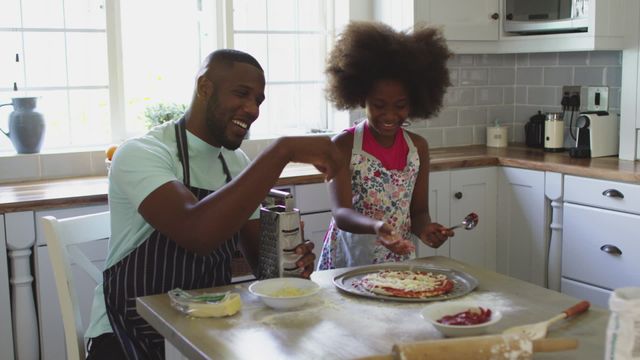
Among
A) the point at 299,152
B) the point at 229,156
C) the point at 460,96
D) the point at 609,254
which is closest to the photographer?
the point at 299,152

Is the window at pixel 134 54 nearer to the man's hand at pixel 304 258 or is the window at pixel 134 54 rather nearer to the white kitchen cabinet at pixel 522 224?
the white kitchen cabinet at pixel 522 224

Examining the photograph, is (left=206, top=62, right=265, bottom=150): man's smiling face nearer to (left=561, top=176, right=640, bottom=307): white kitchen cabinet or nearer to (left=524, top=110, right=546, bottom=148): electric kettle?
(left=561, top=176, right=640, bottom=307): white kitchen cabinet

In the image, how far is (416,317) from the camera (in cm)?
172

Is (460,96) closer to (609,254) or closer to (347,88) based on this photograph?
(609,254)

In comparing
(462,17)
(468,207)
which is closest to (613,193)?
(468,207)

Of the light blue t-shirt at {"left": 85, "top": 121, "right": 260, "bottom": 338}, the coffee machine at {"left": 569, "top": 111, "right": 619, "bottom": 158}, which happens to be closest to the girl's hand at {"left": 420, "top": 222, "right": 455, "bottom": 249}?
the light blue t-shirt at {"left": 85, "top": 121, "right": 260, "bottom": 338}

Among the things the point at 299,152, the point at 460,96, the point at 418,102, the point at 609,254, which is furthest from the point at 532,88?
the point at 299,152

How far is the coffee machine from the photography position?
3926 mm

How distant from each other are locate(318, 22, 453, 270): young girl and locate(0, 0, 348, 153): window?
1.29m

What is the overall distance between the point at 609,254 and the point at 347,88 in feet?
4.85

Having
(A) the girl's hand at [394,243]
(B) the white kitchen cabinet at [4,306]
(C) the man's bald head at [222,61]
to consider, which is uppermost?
(C) the man's bald head at [222,61]

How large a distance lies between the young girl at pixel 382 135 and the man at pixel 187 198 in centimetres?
57

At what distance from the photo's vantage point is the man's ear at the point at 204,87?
6.79ft

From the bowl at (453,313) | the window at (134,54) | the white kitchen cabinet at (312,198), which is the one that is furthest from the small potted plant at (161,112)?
the bowl at (453,313)
